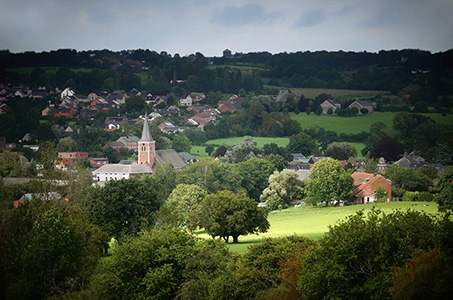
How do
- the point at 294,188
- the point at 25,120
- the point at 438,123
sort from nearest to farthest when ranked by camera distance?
the point at 294,188
the point at 438,123
the point at 25,120

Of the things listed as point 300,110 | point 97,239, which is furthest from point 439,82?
point 97,239

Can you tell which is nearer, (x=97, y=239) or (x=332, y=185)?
(x=97, y=239)

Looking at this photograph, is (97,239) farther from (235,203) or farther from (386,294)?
(386,294)

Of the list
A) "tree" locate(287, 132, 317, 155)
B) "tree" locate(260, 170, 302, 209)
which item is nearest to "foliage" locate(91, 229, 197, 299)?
"tree" locate(260, 170, 302, 209)

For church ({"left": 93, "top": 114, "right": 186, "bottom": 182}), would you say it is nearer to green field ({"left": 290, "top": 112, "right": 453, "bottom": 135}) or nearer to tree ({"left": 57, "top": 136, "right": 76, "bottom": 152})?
tree ({"left": 57, "top": 136, "right": 76, "bottom": 152})

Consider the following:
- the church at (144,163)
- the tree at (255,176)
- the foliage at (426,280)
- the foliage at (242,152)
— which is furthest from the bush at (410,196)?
the church at (144,163)

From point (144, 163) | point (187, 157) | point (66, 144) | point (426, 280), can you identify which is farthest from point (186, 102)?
point (426, 280)

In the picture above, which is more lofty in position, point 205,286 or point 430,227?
point 430,227

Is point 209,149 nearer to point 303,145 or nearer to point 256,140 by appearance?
point 256,140
